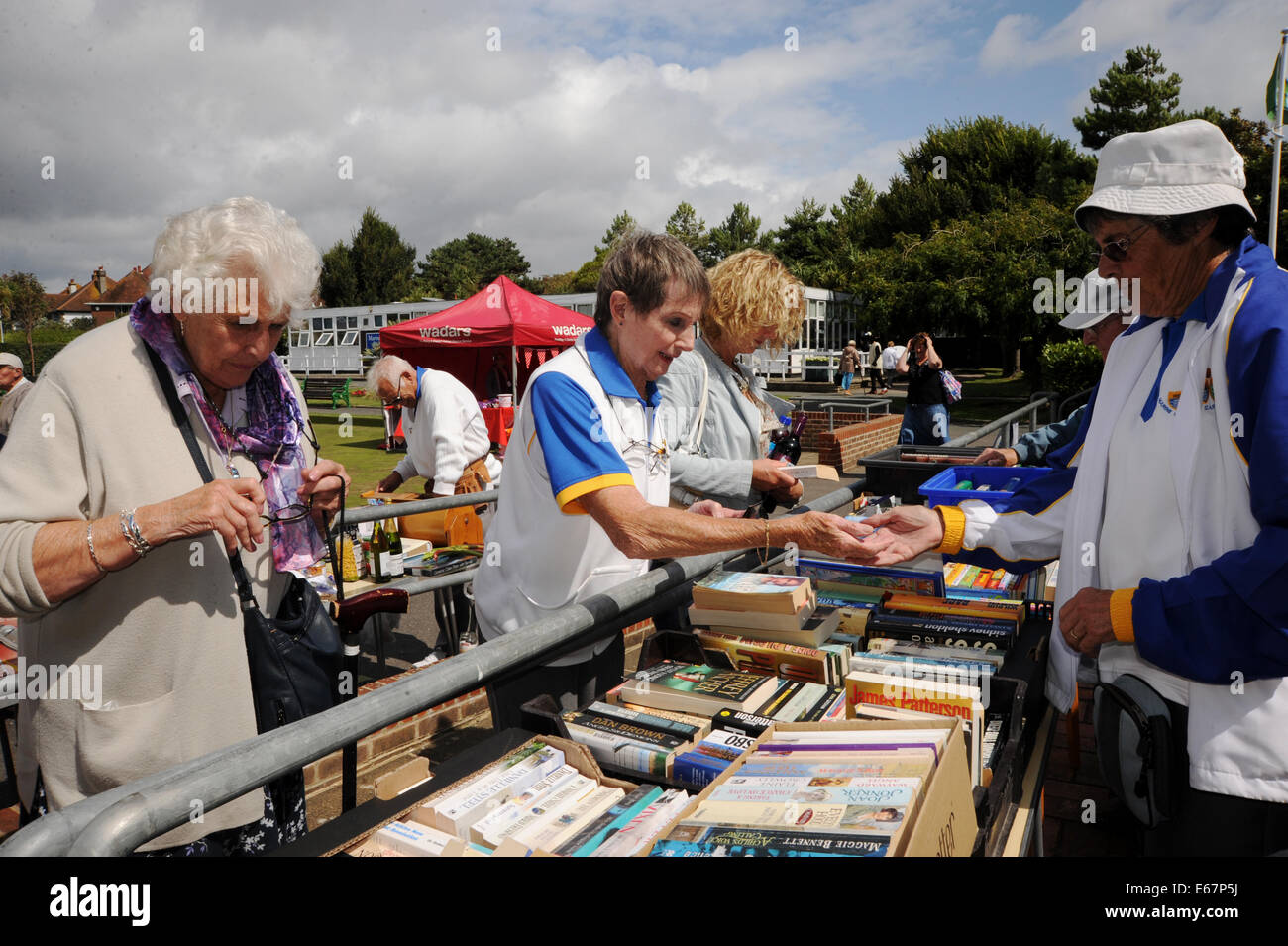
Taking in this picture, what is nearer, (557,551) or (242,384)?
(242,384)

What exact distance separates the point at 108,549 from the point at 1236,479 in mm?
2251

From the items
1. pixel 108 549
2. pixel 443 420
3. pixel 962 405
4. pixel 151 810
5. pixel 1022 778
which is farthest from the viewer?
pixel 962 405

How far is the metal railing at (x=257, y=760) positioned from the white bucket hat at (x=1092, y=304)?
8.41ft

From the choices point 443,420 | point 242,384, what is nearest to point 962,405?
point 443,420

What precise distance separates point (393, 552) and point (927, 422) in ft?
24.2

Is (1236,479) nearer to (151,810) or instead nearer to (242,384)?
(151,810)

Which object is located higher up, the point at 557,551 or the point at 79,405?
the point at 79,405

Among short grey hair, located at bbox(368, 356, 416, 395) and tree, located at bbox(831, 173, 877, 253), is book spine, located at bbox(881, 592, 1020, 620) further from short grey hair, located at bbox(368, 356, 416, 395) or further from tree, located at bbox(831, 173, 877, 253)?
tree, located at bbox(831, 173, 877, 253)

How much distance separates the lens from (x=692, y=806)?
54.8 inches

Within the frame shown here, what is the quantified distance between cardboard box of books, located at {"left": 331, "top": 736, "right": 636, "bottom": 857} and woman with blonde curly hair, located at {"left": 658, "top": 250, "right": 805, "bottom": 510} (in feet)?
4.72

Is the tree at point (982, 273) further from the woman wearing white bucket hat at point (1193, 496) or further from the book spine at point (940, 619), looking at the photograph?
the woman wearing white bucket hat at point (1193, 496)

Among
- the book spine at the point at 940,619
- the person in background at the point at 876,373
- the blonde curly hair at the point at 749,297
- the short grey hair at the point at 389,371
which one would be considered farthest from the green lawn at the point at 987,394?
the book spine at the point at 940,619

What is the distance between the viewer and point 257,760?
1.12m

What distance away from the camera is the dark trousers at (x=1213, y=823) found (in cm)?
162
